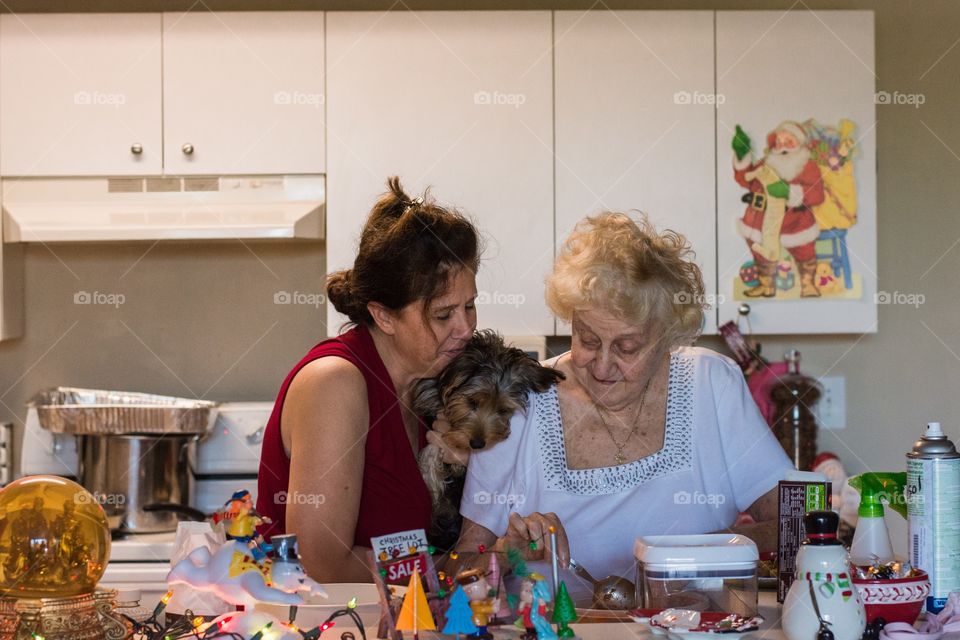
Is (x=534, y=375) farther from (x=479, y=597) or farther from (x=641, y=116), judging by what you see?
(x=641, y=116)

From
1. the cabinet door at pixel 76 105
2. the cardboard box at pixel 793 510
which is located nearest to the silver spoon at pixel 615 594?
the cardboard box at pixel 793 510

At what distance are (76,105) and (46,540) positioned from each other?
78.5 inches

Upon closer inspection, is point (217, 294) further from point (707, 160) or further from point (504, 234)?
point (707, 160)

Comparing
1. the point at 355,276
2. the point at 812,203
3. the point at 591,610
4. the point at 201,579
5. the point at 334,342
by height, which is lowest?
the point at 591,610

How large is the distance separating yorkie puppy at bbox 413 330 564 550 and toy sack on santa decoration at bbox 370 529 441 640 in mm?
613

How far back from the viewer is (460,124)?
284 cm

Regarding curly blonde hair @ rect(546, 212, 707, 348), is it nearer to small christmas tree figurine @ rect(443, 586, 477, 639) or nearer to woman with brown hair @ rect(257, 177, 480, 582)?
woman with brown hair @ rect(257, 177, 480, 582)

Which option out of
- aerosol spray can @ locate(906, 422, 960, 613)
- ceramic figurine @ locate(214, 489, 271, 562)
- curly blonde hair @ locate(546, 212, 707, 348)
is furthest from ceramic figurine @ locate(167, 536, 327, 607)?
curly blonde hair @ locate(546, 212, 707, 348)

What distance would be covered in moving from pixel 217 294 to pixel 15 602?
2.10 metres

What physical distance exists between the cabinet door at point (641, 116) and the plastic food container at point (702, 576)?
5.32 ft

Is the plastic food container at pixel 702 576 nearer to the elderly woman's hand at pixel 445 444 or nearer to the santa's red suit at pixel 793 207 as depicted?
the elderly woman's hand at pixel 445 444

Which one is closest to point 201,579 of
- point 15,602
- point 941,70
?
point 15,602

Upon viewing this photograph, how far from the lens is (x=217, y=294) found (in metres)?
3.17

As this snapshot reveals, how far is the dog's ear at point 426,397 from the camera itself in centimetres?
197
